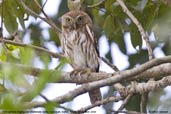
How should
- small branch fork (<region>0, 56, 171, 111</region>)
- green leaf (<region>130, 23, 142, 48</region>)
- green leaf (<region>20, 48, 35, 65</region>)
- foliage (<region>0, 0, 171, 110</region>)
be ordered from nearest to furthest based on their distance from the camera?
green leaf (<region>20, 48, 35, 65</region>) → small branch fork (<region>0, 56, 171, 111</region>) → foliage (<region>0, 0, 171, 110</region>) → green leaf (<region>130, 23, 142, 48</region>)

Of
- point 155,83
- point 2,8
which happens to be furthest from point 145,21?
point 2,8

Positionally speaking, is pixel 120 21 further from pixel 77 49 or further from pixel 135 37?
pixel 77 49

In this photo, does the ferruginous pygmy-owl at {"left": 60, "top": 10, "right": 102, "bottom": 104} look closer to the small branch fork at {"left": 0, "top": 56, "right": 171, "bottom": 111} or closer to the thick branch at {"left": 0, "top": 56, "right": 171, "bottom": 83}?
the thick branch at {"left": 0, "top": 56, "right": 171, "bottom": 83}

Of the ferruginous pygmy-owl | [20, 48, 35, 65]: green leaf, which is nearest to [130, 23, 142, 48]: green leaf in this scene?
the ferruginous pygmy-owl

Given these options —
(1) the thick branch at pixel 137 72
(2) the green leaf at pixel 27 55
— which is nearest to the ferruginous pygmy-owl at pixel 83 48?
(1) the thick branch at pixel 137 72

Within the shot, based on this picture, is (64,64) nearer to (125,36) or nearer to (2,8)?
(2,8)

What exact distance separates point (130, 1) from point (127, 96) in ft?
3.24

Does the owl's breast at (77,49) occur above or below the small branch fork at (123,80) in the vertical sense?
above

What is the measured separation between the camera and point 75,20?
5.06 metres

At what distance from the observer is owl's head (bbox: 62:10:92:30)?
5.00 m

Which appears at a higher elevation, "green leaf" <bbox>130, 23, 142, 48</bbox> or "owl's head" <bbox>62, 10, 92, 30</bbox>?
"owl's head" <bbox>62, 10, 92, 30</bbox>

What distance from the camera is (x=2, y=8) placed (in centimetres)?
347

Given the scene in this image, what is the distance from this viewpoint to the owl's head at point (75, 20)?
500 centimetres

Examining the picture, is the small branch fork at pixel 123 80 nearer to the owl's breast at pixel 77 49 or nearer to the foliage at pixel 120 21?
the foliage at pixel 120 21
